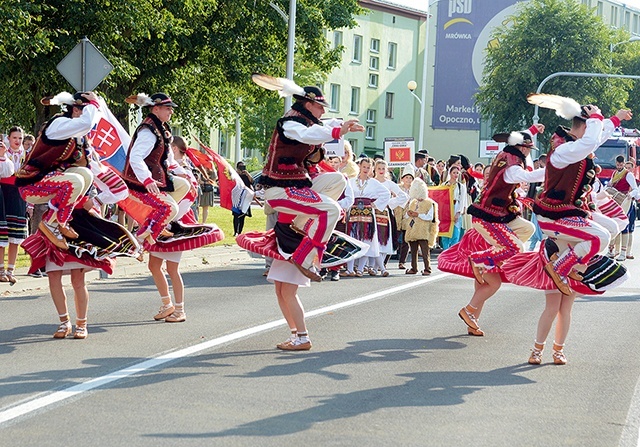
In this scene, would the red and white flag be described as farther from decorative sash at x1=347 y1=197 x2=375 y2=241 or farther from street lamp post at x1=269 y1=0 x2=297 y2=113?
street lamp post at x1=269 y1=0 x2=297 y2=113

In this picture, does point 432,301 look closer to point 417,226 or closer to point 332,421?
point 417,226

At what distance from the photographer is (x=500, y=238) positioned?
1002 cm

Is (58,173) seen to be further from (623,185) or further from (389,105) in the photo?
(389,105)

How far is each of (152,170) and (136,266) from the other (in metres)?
5.83

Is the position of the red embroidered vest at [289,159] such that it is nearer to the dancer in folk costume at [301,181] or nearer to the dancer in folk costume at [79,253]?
the dancer in folk costume at [301,181]

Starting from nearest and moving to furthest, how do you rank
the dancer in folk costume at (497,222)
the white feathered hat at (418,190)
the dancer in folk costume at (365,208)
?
the dancer in folk costume at (497,222)
the dancer in folk costume at (365,208)
the white feathered hat at (418,190)

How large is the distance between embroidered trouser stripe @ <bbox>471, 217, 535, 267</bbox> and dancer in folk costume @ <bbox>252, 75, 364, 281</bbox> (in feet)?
5.95

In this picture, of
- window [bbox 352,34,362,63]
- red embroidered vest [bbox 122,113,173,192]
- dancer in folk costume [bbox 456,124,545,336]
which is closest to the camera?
dancer in folk costume [bbox 456,124,545,336]

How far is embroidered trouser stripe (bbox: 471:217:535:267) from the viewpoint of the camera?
32.8 feet

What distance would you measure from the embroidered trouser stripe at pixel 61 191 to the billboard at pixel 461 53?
221ft

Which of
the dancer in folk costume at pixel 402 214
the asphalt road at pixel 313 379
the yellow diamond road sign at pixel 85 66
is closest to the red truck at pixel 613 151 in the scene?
the dancer in folk costume at pixel 402 214

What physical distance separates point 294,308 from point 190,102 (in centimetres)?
2002

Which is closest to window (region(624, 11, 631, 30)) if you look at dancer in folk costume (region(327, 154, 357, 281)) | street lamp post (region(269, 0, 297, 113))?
street lamp post (region(269, 0, 297, 113))

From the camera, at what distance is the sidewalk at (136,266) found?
12.9m
